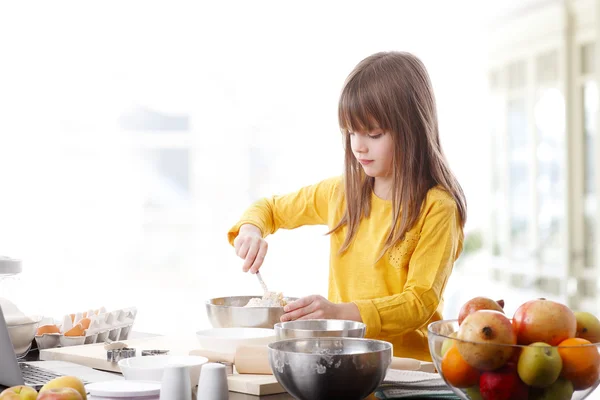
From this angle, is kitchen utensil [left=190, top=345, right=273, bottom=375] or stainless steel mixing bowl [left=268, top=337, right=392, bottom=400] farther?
kitchen utensil [left=190, top=345, right=273, bottom=375]

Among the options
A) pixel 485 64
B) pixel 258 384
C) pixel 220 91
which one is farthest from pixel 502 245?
pixel 258 384

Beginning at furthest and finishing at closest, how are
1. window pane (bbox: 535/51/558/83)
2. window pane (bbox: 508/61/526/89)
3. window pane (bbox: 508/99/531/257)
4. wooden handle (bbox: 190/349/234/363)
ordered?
window pane (bbox: 508/61/526/89)
window pane (bbox: 508/99/531/257)
window pane (bbox: 535/51/558/83)
wooden handle (bbox: 190/349/234/363)

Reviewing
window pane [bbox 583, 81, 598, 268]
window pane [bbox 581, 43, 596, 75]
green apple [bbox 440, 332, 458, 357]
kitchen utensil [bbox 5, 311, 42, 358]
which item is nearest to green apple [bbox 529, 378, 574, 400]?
green apple [bbox 440, 332, 458, 357]

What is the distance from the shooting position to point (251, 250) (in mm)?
1811

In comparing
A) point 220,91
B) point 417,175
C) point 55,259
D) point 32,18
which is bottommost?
point 55,259

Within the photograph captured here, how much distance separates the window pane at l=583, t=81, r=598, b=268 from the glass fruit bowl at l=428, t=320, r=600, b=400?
400cm

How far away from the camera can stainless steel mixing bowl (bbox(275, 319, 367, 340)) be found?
4.09 feet

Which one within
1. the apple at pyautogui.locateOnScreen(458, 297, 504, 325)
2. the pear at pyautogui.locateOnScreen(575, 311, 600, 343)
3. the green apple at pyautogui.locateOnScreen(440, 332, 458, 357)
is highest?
the apple at pyautogui.locateOnScreen(458, 297, 504, 325)

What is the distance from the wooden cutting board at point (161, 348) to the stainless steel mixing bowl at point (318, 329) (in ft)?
0.26

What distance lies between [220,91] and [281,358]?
588cm

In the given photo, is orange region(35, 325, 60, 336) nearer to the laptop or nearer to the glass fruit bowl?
the laptop

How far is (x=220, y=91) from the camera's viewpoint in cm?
673

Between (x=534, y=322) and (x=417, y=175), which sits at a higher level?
(x=417, y=175)

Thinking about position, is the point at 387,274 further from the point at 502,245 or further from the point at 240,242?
the point at 502,245
